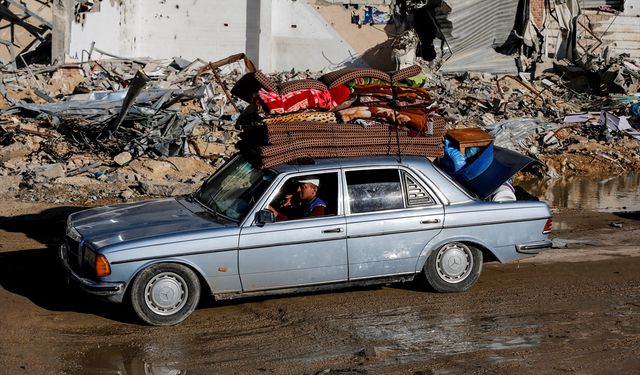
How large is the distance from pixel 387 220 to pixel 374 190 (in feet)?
1.02

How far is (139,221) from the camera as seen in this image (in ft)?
25.0

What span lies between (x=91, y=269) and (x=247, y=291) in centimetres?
130

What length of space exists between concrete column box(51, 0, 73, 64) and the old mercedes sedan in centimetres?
1350

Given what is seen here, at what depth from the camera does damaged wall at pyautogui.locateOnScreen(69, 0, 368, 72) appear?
25.5 meters

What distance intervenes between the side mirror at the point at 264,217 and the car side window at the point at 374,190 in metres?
0.78

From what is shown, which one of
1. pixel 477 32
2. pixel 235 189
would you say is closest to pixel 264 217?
pixel 235 189

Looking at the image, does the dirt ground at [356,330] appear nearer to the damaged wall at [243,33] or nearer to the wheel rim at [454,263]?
the wheel rim at [454,263]

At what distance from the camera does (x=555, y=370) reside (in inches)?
250

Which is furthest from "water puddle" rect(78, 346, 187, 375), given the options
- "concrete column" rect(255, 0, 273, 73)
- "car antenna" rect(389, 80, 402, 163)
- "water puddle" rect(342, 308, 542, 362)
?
"concrete column" rect(255, 0, 273, 73)

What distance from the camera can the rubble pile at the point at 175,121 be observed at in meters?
13.4

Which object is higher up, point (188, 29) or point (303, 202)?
point (188, 29)

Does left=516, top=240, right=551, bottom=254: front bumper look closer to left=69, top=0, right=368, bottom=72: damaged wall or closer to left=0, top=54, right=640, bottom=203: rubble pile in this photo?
left=0, top=54, right=640, bottom=203: rubble pile

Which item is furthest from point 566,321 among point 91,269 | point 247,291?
point 91,269

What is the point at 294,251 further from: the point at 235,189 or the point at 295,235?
the point at 235,189
